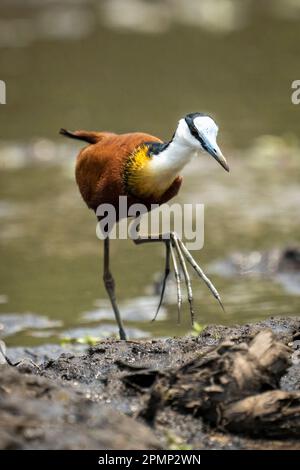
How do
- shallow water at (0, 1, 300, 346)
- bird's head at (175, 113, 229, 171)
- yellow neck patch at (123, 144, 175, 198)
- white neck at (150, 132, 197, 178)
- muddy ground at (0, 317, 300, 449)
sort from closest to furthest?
muddy ground at (0, 317, 300, 449) < bird's head at (175, 113, 229, 171) < white neck at (150, 132, 197, 178) < yellow neck patch at (123, 144, 175, 198) < shallow water at (0, 1, 300, 346)

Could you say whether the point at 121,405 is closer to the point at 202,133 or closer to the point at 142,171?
the point at 202,133

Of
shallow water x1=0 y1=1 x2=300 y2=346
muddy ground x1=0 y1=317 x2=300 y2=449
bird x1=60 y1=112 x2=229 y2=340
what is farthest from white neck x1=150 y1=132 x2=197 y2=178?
shallow water x1=0 y1=1 x2=300 y2=346

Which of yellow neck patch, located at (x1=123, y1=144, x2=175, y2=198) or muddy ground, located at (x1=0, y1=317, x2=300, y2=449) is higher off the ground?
yellow neck patch, located at (x1=123, y1=144, x2=175, y2=198)

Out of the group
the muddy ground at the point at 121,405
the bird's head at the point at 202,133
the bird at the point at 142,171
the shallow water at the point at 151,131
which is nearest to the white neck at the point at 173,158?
the bird at the point at 142,171

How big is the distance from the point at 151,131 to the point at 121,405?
356 inches

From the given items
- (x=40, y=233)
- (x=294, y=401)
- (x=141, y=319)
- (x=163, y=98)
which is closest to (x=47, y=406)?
(x=294, y=401)

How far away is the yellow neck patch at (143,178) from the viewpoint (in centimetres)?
703

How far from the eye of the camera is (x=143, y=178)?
7.06 m

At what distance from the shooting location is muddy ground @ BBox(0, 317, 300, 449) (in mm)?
4375

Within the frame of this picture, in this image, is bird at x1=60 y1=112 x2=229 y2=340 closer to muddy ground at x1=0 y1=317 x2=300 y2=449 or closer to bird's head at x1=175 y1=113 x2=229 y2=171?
bird's head at x1=175 y1=113 x2=229 y2=171

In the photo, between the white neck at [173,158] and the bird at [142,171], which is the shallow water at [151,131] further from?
the white neck at [173,158]

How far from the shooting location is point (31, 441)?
4316 millimetres

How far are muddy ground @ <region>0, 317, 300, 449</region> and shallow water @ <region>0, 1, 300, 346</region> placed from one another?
254cm
